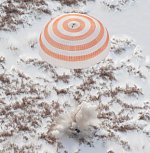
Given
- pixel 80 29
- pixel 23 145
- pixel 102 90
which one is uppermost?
pixel 80 29

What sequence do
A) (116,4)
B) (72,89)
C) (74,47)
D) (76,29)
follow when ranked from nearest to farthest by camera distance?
(74,47) < (76,29) < (72,89) < (116,4)

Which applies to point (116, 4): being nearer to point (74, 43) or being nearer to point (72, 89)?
point (72, 89)

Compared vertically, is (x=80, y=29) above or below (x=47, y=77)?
above

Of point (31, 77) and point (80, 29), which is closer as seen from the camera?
point (80, 29)

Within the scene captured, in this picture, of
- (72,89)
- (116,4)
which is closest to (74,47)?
(72,89)

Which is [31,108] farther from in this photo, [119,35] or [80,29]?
[119,35]

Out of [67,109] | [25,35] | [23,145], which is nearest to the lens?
[23,145]

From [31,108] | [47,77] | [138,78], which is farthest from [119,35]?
[31,108]
